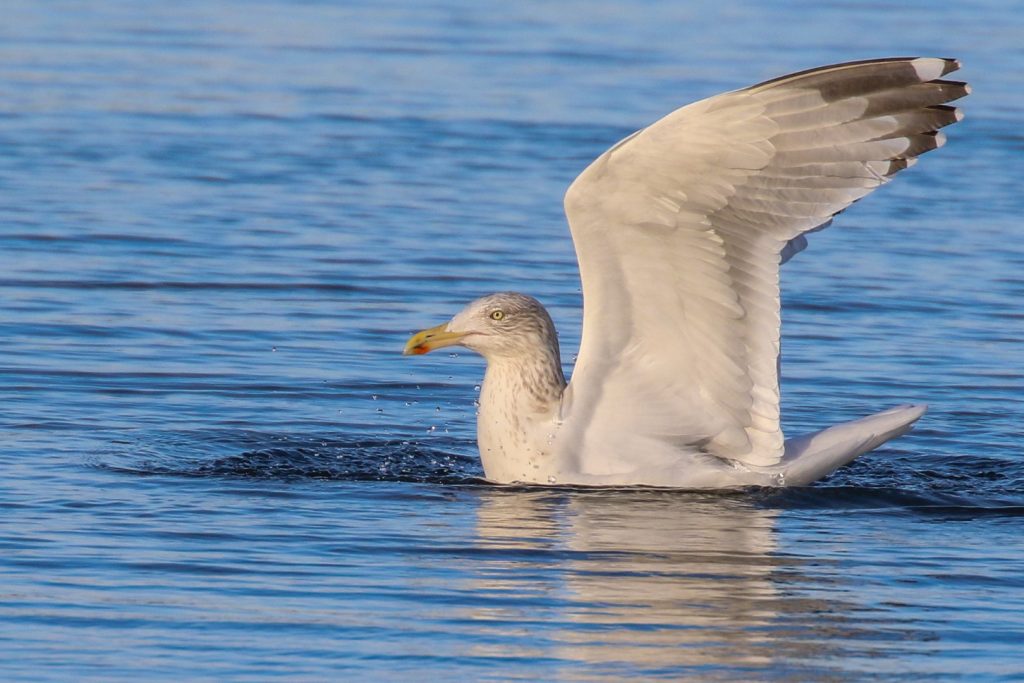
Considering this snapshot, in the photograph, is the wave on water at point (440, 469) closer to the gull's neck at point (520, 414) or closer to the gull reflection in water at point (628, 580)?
the gull's neck at point (520, 414)

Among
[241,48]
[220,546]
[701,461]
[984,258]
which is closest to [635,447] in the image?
[701,461]

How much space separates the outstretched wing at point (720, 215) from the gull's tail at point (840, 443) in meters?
0.12

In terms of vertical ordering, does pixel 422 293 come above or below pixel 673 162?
below

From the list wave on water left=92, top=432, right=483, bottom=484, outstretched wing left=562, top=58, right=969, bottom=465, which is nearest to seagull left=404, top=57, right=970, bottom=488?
outstretched wing left=562, top=58, right=969, bottom=465

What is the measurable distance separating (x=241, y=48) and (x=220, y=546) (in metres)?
16.7

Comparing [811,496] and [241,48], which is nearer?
[811,496]

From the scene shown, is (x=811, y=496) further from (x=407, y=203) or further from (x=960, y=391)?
(x=407, y=203)

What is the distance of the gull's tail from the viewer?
922 centimetres

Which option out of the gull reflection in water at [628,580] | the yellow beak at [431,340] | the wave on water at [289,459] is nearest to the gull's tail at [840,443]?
the gull reflection in water at [628,580]

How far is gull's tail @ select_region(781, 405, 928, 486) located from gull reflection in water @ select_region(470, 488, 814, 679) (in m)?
0.34

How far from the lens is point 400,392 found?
11508 mm

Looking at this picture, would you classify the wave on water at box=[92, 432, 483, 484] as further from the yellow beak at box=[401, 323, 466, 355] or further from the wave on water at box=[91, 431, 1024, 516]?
the yellow beak at box=[401, 323, 466, 355]

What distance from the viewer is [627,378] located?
934 centimetres

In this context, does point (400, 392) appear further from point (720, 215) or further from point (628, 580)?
point (628, 580)
